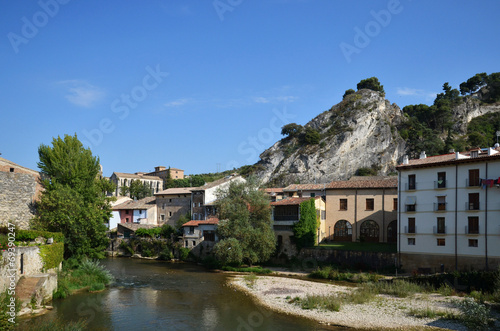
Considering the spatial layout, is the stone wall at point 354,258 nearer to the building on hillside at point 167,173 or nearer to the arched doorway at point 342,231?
the arched doorway at point 342,231

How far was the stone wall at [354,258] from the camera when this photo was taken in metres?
35.0

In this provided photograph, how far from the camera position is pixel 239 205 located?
135ft

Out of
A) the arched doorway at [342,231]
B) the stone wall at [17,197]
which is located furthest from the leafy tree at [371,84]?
the stone wall at [17,197]

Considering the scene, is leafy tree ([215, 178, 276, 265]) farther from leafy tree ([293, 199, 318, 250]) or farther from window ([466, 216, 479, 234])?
window ([466, 216, 479, 234])

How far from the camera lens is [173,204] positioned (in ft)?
210

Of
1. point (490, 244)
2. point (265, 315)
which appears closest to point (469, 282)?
point (490, 244)

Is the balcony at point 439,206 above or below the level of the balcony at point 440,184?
below

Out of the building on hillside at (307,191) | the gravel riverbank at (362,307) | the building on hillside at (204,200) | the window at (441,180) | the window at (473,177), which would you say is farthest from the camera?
the building on hillside at (204,200)

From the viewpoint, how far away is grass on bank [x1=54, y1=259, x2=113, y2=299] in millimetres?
26775

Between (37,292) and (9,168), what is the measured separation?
59.6ft

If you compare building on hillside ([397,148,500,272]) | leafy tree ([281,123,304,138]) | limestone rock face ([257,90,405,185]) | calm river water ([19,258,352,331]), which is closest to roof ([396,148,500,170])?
building on hillside ([397,148,500,272])

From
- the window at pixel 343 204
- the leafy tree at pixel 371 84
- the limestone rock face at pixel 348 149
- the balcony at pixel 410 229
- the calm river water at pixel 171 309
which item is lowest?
the calm river water at pixel 171 309

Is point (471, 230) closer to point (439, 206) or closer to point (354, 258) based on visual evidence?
point (439, 206)

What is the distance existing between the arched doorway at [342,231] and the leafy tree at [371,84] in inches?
3365
